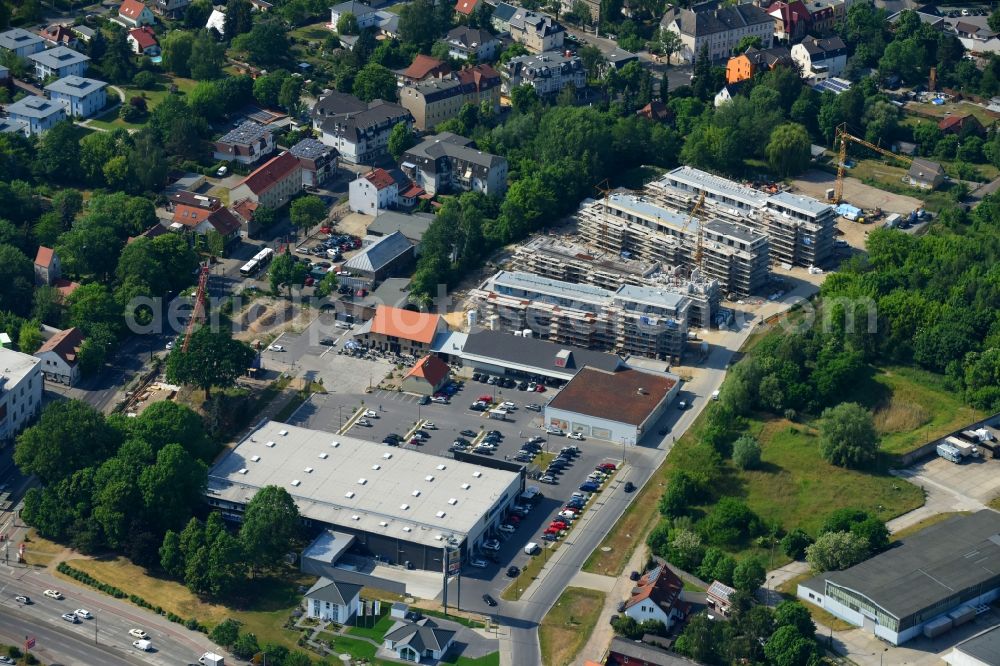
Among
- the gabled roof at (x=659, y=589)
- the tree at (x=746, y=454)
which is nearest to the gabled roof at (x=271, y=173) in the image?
the tree at (x=746, y=454)

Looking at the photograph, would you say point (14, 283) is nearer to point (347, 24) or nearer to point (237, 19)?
point (237, 19)

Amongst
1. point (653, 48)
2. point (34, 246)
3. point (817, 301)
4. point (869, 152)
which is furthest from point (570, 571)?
point (653, 48)

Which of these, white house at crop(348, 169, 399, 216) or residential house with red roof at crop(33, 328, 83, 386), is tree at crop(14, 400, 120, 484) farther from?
white house at crop(348, 169, 399, 216)

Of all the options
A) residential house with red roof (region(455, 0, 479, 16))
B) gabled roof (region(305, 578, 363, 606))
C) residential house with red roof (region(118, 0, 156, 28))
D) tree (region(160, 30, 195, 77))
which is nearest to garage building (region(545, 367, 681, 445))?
gabled roof (region(305, 578, 363, 606))

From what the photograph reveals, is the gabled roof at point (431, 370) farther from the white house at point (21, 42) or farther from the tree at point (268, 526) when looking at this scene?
the white house at point (21, 42)

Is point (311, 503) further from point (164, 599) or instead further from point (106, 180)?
point (106, 180)

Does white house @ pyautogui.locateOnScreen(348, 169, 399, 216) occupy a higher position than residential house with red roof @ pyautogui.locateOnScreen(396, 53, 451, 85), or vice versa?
residential house with red roof @ pyautogui.locateOnScreen(396, 53, 451, 85)

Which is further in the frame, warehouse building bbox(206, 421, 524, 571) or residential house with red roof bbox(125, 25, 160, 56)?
residential house with red roof bbox(125, 25, 160, 56)
